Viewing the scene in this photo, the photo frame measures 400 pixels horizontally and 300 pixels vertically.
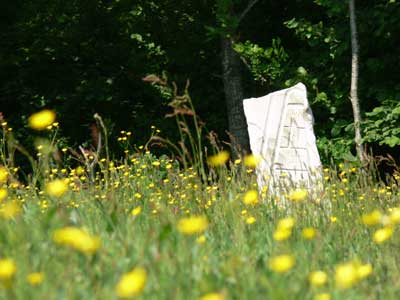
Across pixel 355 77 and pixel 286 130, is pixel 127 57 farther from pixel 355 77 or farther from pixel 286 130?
pixel 286 130

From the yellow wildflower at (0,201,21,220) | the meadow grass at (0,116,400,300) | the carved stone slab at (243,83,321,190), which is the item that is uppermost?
the yellow wildflower at (0,201,21,220)

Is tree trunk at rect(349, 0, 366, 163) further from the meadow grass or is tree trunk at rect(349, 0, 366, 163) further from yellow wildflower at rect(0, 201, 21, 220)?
yellow wildflower at rect(0, 201, 21, 220)

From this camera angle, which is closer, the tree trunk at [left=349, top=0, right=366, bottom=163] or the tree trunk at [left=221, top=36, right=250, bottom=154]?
the tree trunk at [left=349, top=0, right=366, bottom=163]

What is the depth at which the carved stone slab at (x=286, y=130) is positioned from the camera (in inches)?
285

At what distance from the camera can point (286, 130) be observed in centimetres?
729

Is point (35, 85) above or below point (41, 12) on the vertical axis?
below

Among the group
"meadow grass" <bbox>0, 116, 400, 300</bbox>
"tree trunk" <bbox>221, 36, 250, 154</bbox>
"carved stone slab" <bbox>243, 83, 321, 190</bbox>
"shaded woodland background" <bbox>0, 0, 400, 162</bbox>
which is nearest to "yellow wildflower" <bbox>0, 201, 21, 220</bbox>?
"meadow grass" <bbox>0, 116, 400, 300</bbox>

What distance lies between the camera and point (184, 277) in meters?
2.50

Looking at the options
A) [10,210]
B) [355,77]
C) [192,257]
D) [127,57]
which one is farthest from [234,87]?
[10,210]

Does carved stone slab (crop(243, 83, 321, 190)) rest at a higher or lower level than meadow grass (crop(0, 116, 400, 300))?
lower

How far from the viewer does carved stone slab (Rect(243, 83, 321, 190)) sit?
285 inches

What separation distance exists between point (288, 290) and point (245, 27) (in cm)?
909

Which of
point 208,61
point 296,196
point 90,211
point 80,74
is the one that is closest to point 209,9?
point 208,61

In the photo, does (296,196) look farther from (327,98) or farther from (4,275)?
(327,98)
